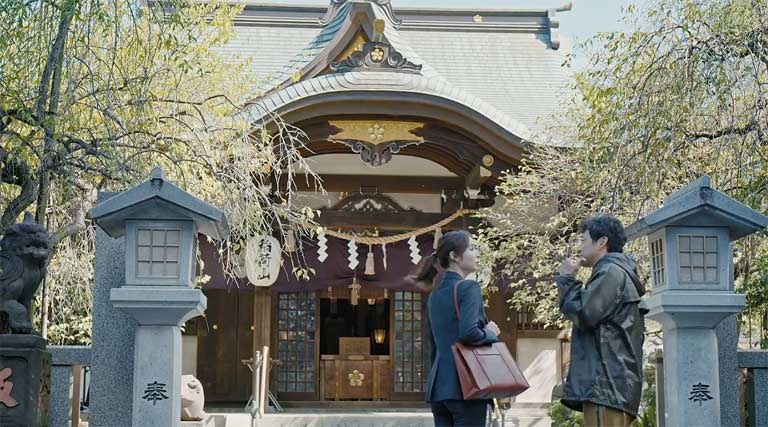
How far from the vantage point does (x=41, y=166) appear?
26.0ft

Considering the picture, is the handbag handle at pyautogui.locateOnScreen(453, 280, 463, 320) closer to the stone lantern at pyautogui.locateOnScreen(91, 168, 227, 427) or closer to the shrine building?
the stone lantern at pyautogui.locateOnScreen(91, 168, 227, 427)

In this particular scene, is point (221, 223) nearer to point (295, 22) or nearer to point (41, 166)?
point (41, 166)

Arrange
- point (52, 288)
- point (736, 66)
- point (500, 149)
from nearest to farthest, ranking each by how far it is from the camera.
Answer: point (736, 66) → point (52, 288) → point (500, 149)

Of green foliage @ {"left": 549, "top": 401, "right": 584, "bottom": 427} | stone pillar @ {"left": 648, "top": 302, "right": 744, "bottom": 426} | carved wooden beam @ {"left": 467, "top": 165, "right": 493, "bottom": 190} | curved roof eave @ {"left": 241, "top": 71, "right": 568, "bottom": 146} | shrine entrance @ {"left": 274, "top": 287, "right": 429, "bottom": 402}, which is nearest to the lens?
stone pillar @ {"left": 648, "top": 302, "right": 744, "bottom": 426}

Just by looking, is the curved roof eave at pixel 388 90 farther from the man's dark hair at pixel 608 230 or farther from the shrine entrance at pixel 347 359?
the man's dark hair at pixel 608 230

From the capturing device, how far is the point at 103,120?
29.5ft

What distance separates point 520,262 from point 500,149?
1706 mm

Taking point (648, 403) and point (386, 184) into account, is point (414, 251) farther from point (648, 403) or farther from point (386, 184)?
point (648, 403)

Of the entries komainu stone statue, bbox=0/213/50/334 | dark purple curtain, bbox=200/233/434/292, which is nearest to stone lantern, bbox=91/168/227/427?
komainu stone statue, bbox=0/213/50/334

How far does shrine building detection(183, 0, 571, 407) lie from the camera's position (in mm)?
14344

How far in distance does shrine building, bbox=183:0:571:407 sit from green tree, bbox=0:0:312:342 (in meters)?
1.80

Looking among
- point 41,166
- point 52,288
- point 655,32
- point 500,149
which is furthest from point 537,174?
point 41,166

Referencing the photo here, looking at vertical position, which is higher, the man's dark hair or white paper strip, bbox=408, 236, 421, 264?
white paper strip, bbox=408, 236, 421, 264

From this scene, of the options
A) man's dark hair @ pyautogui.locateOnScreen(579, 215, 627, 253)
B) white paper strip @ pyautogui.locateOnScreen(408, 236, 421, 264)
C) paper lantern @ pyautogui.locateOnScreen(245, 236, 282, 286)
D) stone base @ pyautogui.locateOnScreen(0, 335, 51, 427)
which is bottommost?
stone base @ pyautogui.locateOnScreen(0, 335, 51, 427)
